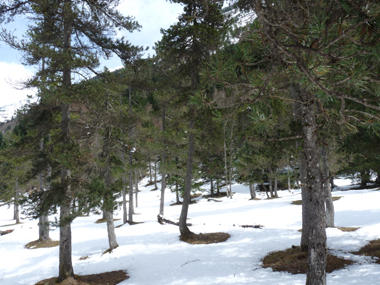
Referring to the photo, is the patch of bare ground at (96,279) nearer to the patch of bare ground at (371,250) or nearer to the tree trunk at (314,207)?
the tree trunk at (314,207)

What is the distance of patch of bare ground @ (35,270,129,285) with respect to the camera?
7576 mm

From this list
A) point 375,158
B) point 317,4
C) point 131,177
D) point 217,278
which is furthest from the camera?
point 131,177

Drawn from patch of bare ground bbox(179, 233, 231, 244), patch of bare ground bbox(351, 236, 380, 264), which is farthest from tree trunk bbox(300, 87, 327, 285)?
patch of bare ground bbox(179, 233, 231, 244)

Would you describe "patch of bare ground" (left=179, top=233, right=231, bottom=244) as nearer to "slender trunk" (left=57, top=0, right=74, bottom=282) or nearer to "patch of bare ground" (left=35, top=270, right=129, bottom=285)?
"patch of bare ground" (left=35, top=270, right=129, bottom=285)

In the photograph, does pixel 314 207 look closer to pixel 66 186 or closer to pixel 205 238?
pixel 66 186

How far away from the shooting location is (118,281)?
25.7 feet

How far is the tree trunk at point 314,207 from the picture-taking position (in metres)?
3.88

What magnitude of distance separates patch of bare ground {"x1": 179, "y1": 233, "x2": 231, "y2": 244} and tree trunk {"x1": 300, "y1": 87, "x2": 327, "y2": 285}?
6.93 m

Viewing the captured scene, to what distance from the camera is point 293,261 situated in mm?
6801

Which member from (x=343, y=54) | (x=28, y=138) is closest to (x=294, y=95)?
(x=343, y=54)

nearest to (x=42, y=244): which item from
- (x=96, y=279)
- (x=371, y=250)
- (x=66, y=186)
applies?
(x=96, y=279)

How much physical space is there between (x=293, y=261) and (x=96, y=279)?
6.28 metres

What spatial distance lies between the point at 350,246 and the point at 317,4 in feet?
24.0

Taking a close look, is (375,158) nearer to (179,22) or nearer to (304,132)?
(304,132)
